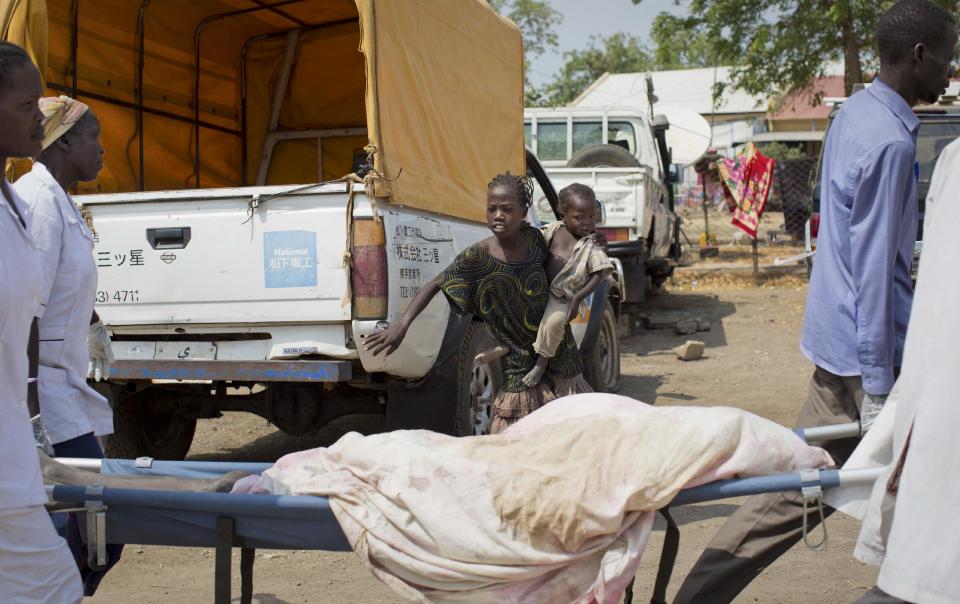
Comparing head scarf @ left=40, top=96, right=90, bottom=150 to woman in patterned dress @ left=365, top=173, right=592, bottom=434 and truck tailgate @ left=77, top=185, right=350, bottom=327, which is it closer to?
woman in patterned dress @ left=365, top=173, right=592, bottom=434

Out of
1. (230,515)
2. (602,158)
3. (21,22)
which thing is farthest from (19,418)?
(602,158)

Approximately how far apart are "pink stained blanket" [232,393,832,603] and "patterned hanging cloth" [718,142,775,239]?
14693mm

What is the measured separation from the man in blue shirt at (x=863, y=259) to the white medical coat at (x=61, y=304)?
1.93m

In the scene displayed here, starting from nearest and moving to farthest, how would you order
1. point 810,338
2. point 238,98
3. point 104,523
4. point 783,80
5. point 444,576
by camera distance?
point 444,576 → point 104,523 → point 810,338 → point 238,98 → point 783,80

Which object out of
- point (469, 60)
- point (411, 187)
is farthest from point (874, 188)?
point (469, 60)

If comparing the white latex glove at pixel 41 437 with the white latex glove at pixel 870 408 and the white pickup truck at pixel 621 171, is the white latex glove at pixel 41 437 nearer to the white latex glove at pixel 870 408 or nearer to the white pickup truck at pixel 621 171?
the white latex glove at pixel 870 408

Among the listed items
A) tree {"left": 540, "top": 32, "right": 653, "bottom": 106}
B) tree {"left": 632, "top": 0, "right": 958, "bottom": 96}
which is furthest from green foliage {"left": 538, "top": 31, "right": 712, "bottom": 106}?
tree {"left": 632, "top": 0, "right": 958, "bottom": 96}

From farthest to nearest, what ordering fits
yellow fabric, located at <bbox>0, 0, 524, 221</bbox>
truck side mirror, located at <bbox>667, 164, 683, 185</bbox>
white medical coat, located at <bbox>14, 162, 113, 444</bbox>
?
truck side mirror, located at <bbox>667, 164, 683, 185</bbox>, yellow fabric, located at <bbox>0, 0, 524, 221</bbox>, white medical coat, located at <bbox>14, 162, 113, 444</bbox>

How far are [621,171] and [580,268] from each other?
6.02m

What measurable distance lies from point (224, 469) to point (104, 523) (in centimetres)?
47

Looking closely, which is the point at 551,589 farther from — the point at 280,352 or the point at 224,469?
the point at 280,352

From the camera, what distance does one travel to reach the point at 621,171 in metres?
10.5

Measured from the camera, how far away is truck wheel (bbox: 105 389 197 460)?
223 inches

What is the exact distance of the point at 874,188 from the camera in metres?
2.82
